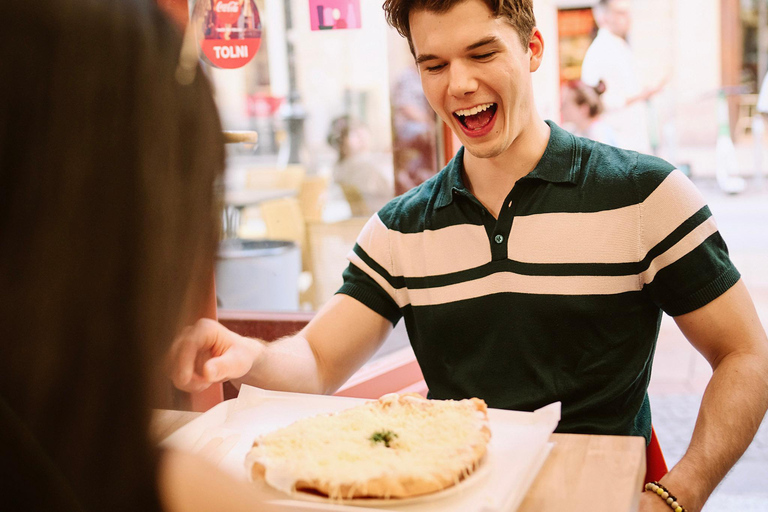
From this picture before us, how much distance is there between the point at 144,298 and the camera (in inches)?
22.4

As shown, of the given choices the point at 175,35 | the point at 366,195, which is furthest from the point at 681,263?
the point at 366,195

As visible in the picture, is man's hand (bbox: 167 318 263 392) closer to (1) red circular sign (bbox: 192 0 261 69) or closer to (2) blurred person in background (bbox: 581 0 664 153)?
(1) red circular sign (bbox: 192 0 261 69)

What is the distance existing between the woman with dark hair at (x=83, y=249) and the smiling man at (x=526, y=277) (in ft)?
2.48

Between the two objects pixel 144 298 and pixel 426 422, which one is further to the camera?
pixel 426 422

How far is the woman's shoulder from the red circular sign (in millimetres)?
1906

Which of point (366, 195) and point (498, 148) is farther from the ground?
point (498, 148)

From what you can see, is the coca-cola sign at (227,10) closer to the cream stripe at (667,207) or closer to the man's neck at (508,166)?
the man's neck at (508,166)

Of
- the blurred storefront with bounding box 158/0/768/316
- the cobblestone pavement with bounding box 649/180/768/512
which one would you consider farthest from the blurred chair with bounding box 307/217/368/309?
the cobblestone pavement with bounding box 649/180/768/512

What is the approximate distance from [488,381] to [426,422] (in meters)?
0.51

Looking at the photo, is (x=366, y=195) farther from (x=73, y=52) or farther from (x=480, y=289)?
(x=73, y=52)

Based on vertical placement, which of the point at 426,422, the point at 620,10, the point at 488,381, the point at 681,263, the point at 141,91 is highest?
the point at 620,10

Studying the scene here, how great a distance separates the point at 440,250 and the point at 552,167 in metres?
0.29

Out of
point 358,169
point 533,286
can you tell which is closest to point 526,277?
point 533,286

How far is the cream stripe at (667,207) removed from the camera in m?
1.47
